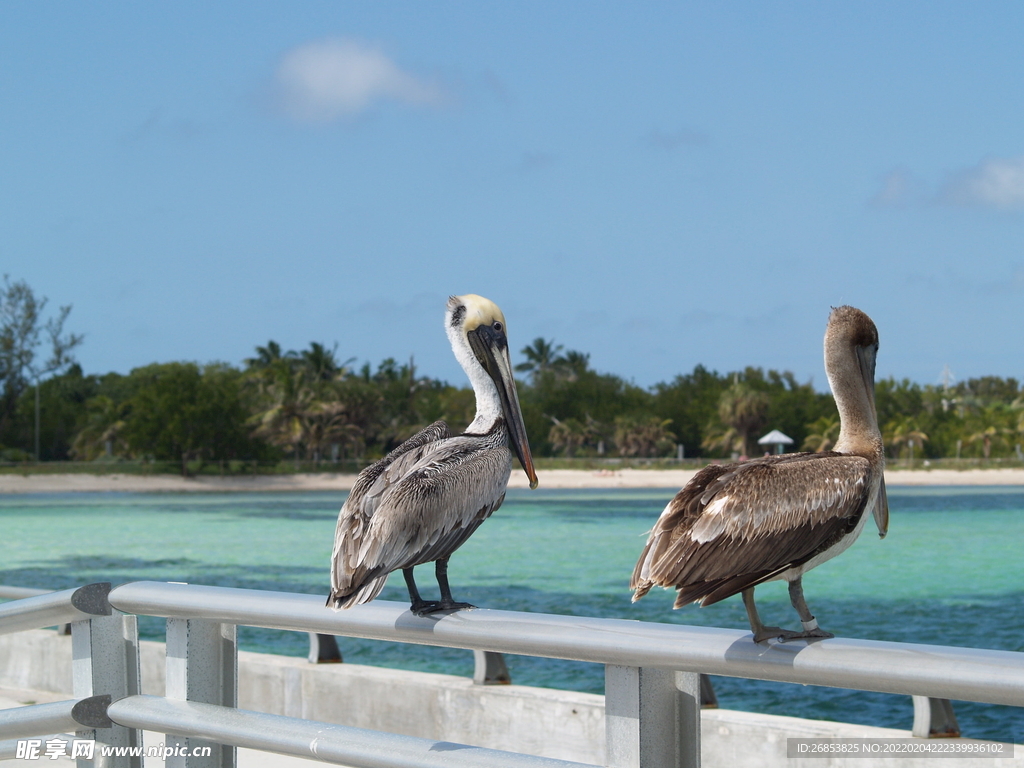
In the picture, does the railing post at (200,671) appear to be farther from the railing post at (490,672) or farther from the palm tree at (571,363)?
the palm tree at (571,363)

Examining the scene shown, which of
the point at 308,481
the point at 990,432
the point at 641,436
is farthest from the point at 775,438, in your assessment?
the point at 990,432

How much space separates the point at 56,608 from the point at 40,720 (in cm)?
25

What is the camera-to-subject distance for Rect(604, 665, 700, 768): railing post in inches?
74.9

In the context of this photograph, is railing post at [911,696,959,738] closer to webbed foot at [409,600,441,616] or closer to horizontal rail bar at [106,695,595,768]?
webbed foot at [409,600,441,616]

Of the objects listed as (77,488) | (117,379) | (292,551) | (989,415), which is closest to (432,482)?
(292,551)

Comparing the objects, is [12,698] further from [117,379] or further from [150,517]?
[117,379]

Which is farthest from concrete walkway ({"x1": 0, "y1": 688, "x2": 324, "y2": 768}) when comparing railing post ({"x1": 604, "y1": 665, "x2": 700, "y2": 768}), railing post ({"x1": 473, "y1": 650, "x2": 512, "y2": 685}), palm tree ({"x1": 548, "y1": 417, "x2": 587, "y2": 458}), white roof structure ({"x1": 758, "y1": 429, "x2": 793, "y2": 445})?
palm tree ({"x1": 548, "y1": 417, "x2": 587, "y2": 458})

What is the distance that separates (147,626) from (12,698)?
964 centimetres

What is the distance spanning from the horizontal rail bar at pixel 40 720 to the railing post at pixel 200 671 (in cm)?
24

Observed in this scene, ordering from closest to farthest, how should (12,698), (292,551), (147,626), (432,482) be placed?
(432,482)
(12,698)
(147,626)
(292,551)

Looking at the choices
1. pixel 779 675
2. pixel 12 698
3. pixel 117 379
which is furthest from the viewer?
pixel 117 379

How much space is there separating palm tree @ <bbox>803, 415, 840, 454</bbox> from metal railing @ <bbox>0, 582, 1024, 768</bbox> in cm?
6699

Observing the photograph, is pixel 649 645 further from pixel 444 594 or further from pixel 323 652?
pixel 323 652

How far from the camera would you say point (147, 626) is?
1655cm
